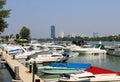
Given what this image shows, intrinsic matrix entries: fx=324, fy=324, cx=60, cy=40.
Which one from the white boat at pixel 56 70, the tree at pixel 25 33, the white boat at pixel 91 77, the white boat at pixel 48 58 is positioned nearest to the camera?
the white boat at pixel 91 77

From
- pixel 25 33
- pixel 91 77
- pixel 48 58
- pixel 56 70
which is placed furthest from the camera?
pixel 25 33

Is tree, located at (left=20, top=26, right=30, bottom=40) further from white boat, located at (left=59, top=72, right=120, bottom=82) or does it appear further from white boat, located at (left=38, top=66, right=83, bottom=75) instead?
white boat, located at (left=59, top=72, right=120, bottom=82)

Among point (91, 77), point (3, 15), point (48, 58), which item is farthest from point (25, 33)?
point (91, 77)

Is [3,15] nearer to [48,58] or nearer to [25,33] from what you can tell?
[48,58]

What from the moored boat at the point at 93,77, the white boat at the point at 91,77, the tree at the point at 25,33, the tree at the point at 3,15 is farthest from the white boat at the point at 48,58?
the tree at the point at 25,33

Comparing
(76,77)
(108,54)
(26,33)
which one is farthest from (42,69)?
(26,33)

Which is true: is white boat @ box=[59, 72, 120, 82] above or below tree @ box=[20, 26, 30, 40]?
below

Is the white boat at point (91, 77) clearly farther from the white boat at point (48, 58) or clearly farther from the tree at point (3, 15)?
the white boat at point (48, 58)

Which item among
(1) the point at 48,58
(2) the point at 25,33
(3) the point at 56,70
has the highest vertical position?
(2) the point at 25,33

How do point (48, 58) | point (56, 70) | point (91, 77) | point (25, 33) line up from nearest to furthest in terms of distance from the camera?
point (91, 77)
point (56, 70)
point (48, 58)
point (25, 33)

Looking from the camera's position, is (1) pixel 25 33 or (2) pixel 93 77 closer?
(2) pixel 93 77

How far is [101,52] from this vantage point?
249ft

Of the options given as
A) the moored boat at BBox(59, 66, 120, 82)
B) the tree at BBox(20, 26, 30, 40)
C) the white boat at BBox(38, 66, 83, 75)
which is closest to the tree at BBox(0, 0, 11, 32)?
the white boat at BBox(38, 66, 83, 75)

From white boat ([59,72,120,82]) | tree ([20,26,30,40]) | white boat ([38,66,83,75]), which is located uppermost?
tree ([20,26,30,40])
